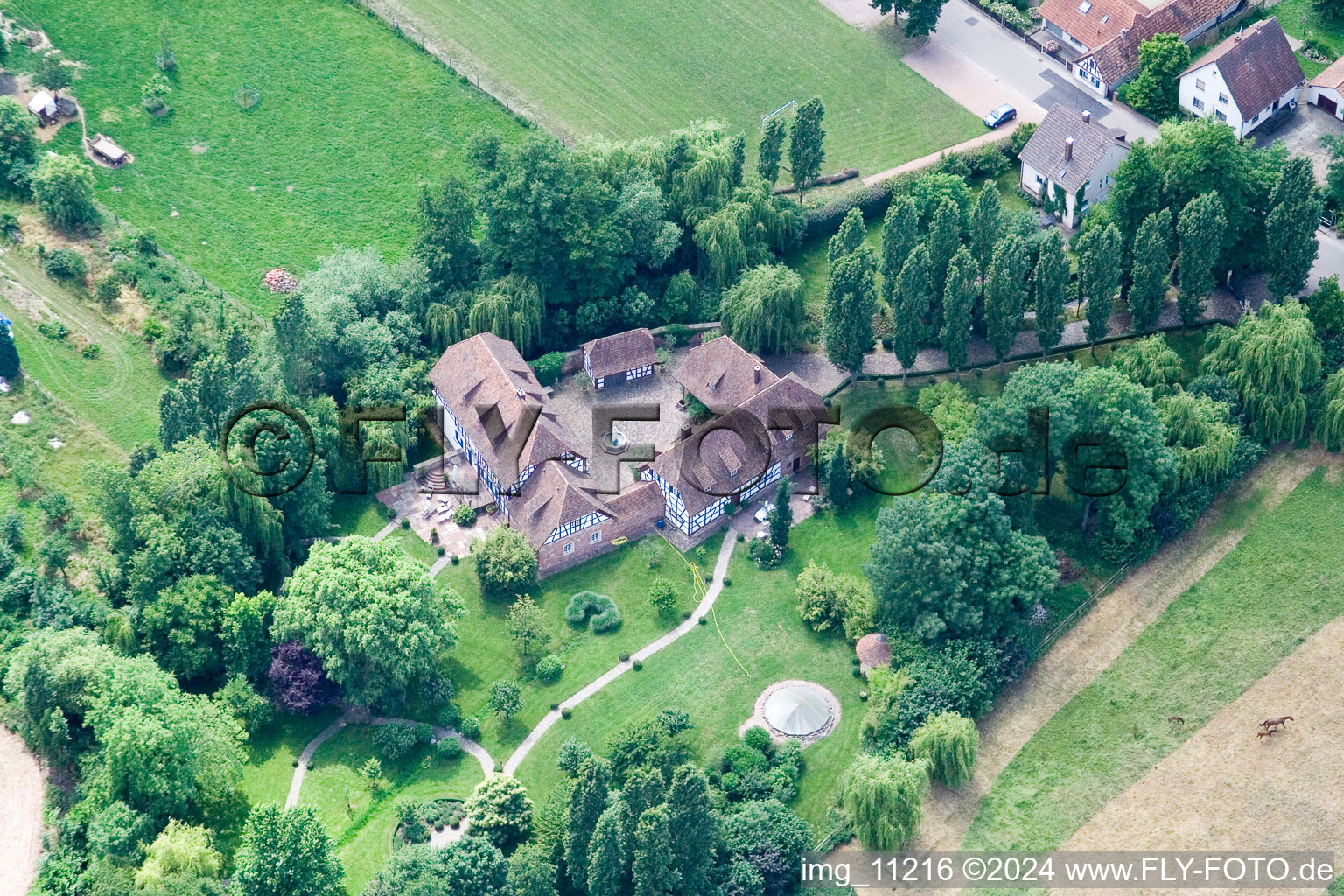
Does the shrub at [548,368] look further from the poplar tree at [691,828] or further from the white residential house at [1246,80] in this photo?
the white residential house at [1246,80]

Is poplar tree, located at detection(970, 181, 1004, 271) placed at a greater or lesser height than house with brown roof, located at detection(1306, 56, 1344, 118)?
lesser

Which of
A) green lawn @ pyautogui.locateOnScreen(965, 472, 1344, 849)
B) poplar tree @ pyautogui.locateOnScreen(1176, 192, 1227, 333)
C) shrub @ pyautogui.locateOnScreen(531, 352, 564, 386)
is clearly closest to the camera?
green lawn @ pyautogui.locateOnScreen(965, 472, 1344, 849)

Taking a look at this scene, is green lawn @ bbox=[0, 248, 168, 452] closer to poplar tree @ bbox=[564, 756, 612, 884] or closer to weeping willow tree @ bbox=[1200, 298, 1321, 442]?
poplar tree @ bbox=[564, 756, 612, 884]

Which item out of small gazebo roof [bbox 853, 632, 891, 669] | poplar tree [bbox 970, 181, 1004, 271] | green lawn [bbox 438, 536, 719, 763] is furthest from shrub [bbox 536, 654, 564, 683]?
poplar tree [bbox 970, 181, 1004, 271]

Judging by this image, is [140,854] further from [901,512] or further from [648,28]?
[648,28]

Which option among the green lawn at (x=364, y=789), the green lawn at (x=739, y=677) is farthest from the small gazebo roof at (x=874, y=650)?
the green lawn at (x=364, y=789)

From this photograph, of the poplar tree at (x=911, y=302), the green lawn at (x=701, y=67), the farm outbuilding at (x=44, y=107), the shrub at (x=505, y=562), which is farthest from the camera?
the green lawn at (x=701, y=67)

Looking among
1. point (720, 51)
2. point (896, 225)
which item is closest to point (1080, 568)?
point (896, 225)
